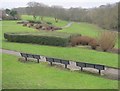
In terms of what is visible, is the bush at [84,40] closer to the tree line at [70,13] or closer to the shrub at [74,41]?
the shrub at [74,41]

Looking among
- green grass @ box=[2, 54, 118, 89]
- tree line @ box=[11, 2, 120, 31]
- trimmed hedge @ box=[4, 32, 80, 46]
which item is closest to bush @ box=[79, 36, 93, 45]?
trimmed hedge @ box=[4, 32, 80, 46]

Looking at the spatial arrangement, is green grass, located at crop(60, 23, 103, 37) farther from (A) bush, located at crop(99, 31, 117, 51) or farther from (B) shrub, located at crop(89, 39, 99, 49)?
(A) bush, located at crop(99, 31, 117, 51)

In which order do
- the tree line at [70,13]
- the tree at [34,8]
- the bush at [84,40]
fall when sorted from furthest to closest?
the tree at [34,8] → the tree line at [70,13] → the bush at [84,40]

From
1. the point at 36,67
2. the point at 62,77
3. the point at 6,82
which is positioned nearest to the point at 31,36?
the point at 36,67

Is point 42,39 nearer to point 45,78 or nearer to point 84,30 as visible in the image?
point 45,78

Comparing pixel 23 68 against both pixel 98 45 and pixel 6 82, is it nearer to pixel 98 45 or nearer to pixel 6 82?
pixel 6 82

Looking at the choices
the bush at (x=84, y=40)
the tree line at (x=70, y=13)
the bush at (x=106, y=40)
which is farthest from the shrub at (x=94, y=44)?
the tree line at (x=70, y=13)

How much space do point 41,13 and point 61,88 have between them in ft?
256

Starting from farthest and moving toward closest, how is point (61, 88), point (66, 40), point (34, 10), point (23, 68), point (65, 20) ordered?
point (65, 20) < point (34, 10) < point (66, 40) < point (23, 68) < point (61, 88)

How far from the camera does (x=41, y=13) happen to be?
90312 millimetres

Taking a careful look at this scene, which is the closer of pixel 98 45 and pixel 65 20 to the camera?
pixel 98 45

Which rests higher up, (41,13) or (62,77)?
(41,13)

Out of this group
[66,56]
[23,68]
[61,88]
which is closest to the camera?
[61,88]

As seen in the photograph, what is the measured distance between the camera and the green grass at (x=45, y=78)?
45.4ft
